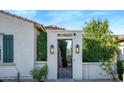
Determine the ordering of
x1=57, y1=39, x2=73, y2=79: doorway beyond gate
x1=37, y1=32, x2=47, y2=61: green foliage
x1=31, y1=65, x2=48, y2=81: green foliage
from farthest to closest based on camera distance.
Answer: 1. x1=57, y1=39, x2=73, y2=79: doorway beyond gate
2. x1=37, y1=32, x2=47, y2=61: green foliage
3. x1=31, y1=65, x2=48, y2=81: green foliage

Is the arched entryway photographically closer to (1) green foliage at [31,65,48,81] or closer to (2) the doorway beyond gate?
(1) green foliage at [31,65,48,81]

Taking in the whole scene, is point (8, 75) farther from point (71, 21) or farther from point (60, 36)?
point (71, 21)

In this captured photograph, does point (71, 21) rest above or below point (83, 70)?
above

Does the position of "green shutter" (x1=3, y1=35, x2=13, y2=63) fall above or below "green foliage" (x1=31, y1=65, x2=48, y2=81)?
above

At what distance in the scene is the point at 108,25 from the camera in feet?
123

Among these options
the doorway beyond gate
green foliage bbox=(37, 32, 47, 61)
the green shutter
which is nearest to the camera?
the green shutter

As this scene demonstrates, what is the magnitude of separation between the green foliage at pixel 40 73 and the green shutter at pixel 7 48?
2.06m

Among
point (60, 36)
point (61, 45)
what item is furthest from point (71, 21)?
point (60, 36)

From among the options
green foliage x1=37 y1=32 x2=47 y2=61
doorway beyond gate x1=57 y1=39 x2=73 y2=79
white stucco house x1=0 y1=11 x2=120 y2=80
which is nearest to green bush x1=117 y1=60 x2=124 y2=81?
white stucco house x1=0 y1=11 x2=120 y2=80

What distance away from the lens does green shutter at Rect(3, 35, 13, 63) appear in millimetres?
21156

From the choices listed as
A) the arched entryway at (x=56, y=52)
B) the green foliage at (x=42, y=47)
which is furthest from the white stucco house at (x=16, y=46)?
the arched entryway at (x=56, y=52)

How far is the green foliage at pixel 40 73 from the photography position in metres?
20.3

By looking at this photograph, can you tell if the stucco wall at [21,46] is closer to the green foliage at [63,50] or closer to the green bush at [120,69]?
the green foliage at [63,50]
